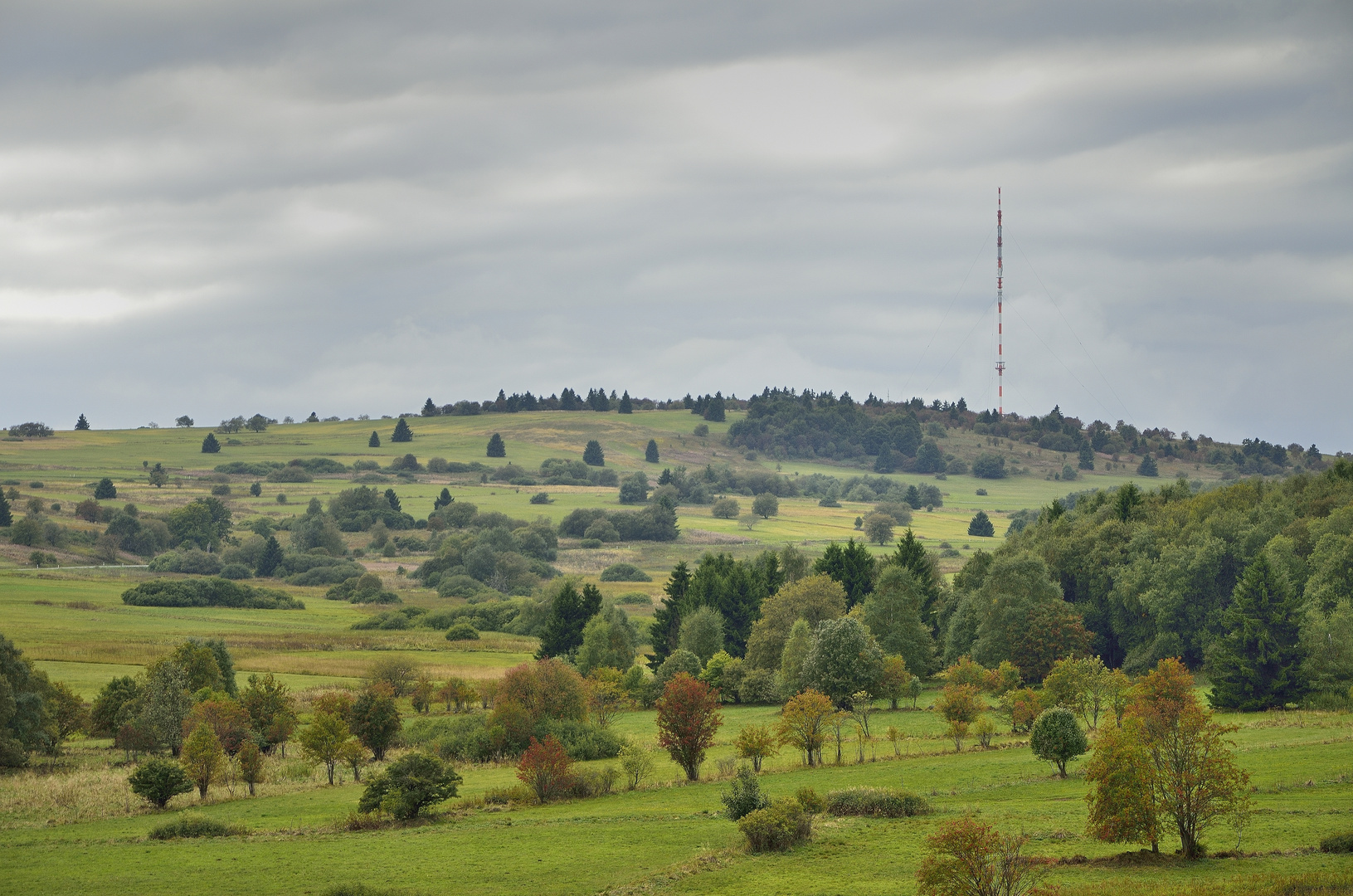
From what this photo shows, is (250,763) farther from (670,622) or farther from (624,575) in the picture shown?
(624,575)

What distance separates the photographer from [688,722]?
60.2m

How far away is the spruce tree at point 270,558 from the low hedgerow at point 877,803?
149 meters

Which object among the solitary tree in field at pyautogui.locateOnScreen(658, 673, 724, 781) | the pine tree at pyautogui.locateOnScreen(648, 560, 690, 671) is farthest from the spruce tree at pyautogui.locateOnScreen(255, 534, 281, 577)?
the solitary tree in field at pyautogui.locateOnScreen(658, 673, 724, 781)

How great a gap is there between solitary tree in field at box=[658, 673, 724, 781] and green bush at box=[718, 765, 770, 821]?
38.9ft

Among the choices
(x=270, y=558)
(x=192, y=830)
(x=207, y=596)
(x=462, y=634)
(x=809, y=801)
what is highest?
(x=809, y=801)

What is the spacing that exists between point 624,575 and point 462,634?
165 feet

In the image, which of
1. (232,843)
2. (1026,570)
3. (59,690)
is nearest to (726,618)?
(1026,570)

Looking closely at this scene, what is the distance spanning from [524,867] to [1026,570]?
191 ft

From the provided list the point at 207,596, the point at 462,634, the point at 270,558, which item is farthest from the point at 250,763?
the point at 270,558

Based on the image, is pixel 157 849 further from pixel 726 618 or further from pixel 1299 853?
pixel 726 618

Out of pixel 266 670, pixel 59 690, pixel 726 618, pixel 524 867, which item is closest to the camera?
pixel 524 867

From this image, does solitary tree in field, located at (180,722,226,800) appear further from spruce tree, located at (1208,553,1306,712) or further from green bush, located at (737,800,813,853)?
spruce tree, located at (1208,553,1306,712)

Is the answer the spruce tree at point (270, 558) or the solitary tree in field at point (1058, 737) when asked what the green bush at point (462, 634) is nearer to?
the spruce tree at point (270, 558)

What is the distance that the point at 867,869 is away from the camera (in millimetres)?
39719
